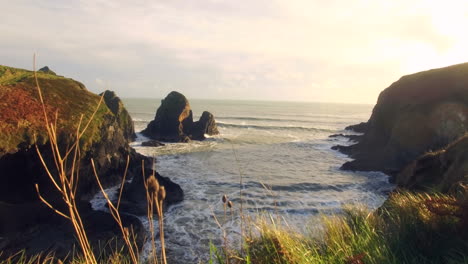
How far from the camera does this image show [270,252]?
361cm

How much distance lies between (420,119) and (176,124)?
3486 centimetres

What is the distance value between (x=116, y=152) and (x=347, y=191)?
17.2 meters

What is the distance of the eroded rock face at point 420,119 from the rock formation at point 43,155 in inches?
825

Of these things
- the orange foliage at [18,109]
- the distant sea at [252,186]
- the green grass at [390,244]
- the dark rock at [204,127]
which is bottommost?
the distant sea at [252,186]

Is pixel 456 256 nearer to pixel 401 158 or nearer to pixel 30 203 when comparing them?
pixel 30 203

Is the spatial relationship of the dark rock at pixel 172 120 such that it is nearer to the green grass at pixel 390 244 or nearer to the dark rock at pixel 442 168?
the dark rock at pixel 442 168

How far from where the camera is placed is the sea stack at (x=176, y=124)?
48.2 m

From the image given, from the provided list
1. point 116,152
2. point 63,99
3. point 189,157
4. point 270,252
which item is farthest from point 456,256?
point 189,157

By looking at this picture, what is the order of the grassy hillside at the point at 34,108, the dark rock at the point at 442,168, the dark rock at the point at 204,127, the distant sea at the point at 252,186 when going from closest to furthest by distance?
the dark rock at the point at 442,168, the distant sea at the point at 252,186, the grassy hillside at the point at 34,108, the dark rock at the point at 204,127

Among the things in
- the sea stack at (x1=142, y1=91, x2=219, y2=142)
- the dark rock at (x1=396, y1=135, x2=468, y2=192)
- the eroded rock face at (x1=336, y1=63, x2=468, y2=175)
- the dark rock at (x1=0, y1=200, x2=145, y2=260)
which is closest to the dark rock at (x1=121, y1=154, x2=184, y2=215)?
the dark rock at (x1=0, y1=200, x2=145, y2=260)

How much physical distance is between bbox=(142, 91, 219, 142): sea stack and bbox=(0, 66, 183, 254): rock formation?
2313 centimetres

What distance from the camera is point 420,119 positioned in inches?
1077

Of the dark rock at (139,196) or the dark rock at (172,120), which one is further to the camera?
the dark rock at (172,120)

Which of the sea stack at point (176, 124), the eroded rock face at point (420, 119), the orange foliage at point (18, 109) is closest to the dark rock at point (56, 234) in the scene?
the orange foliage at point (18, 109)
